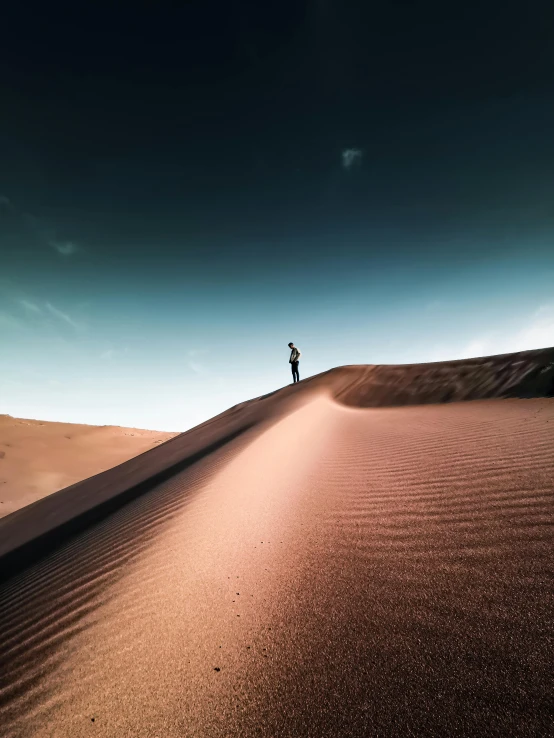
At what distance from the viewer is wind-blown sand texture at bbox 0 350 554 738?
1.29m

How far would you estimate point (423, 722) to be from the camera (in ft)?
3.84

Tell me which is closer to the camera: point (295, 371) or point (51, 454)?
point (295, 371)

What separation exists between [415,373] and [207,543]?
13.0 metres

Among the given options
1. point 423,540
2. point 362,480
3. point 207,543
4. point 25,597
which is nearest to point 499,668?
point 423,540

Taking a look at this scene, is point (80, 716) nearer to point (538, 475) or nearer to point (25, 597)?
point (25, 597)

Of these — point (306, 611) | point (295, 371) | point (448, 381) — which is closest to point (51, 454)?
point (295, 371)

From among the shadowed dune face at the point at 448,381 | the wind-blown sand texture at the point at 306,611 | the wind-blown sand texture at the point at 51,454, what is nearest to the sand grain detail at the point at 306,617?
the wind-blown sand texture at the point at 306,611

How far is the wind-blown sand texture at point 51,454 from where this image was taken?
13.0 metres

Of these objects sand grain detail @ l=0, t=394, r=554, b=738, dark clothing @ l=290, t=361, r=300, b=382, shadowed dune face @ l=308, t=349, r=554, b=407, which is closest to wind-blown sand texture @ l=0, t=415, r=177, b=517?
dark clothing @ l=290, t=361, r=300, b=382

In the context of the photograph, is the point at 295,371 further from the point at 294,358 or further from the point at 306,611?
the point at 306,611

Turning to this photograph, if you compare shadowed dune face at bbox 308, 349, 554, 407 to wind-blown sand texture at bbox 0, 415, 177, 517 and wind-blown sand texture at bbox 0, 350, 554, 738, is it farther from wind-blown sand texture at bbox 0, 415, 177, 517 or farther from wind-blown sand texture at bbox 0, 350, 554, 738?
wind-blown sand texture at bbox 0, 415, 177, 517

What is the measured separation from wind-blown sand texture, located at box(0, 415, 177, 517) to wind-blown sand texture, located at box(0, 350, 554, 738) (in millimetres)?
11678

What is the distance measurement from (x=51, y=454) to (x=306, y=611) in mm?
19868

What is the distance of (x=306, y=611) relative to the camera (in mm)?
1856
